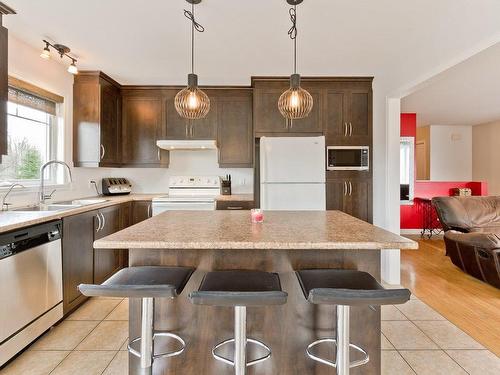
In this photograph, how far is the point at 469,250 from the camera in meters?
3.46

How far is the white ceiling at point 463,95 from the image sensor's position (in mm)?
3205

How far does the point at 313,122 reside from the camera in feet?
12.1

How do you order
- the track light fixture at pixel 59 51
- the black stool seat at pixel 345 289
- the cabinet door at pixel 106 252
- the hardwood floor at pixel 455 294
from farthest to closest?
1. the cabinet door at pixel 106 252
2. the track light fixture at pixel 59 51
3. the hardwood floor at pixel 455 294
4. the black stool seat at pixel 345 289

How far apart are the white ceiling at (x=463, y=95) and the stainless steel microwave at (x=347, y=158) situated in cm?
97

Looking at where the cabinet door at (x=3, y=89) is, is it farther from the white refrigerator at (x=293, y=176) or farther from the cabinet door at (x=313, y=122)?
the cabinet door at (x=313, y=122)

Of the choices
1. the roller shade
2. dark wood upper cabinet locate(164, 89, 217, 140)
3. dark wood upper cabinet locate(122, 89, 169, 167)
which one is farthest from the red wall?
the roller shade

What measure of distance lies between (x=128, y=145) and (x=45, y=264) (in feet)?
7.12

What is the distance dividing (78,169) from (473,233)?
4751 millimetres

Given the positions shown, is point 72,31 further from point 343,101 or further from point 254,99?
point 343,101

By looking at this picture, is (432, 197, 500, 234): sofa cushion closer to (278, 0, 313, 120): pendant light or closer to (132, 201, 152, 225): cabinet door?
(278, 0, 313, 120): pendant light

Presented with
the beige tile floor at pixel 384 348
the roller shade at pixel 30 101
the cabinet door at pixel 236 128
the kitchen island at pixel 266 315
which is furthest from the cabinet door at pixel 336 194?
the roller shade at pixel 30 101

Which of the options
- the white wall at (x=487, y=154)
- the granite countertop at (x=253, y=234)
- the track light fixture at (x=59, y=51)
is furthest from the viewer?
the white wall at (x=487, y=154)

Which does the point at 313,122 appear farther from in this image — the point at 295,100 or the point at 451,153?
the point at 451,153

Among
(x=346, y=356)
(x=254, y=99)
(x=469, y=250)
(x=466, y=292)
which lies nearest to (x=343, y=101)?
(x=254, y=99)
